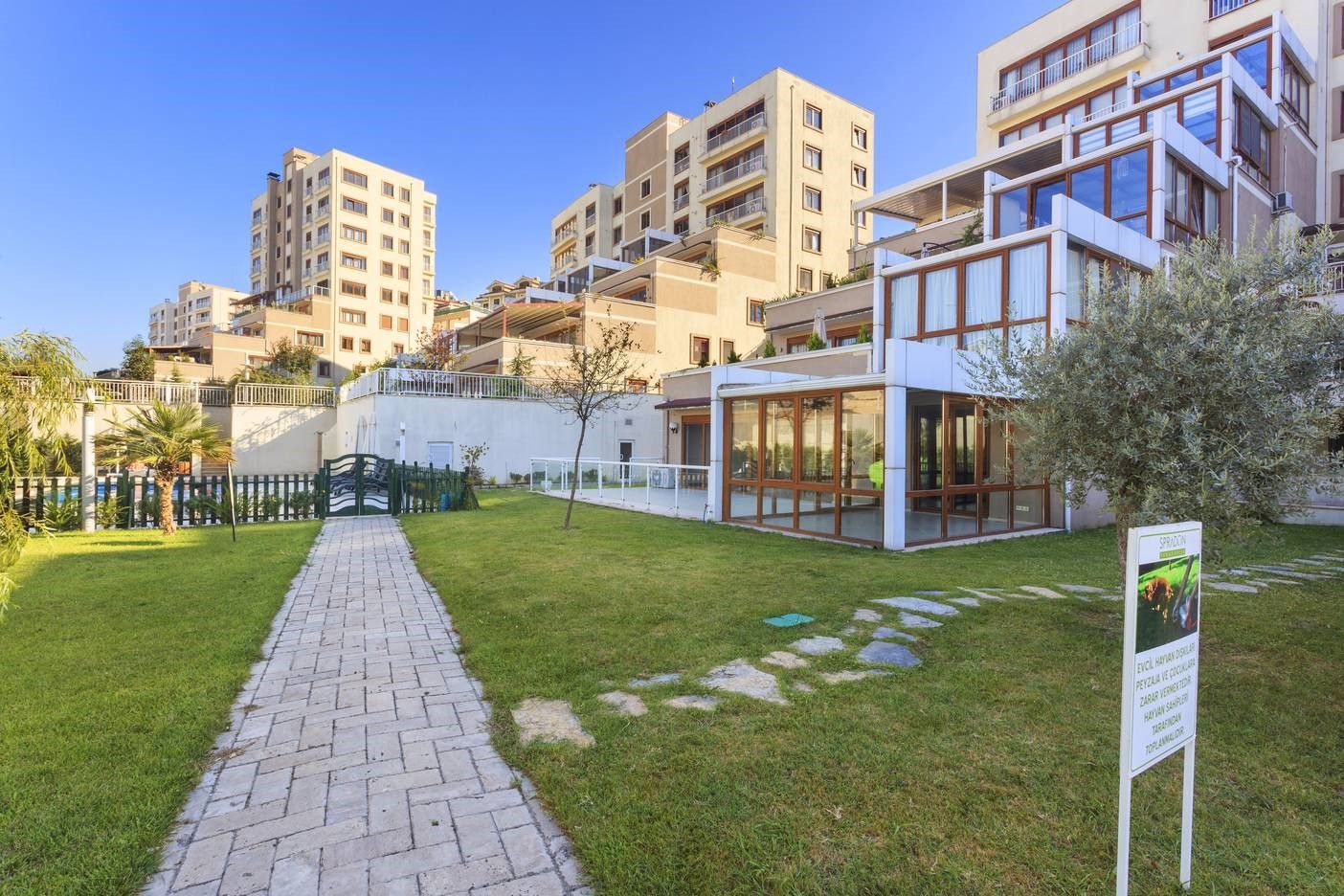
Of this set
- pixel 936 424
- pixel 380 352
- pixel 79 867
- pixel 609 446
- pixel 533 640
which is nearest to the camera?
pixel 79 867

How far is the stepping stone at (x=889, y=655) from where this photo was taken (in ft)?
16.2

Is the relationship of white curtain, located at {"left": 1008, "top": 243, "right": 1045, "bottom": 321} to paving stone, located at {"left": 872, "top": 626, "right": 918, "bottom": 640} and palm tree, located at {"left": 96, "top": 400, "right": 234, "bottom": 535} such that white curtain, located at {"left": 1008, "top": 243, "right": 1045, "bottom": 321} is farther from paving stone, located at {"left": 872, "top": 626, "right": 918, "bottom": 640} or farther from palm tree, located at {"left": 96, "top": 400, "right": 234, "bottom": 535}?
palm tree, located at {"left": 96, "top": 400, "right": 234, "bottom": 535}

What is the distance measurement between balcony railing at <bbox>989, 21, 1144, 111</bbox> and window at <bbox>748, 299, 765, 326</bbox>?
14292 millimetres

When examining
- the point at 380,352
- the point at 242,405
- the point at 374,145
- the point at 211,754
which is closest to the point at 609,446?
the point at 242,405

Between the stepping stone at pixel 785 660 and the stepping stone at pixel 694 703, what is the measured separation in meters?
0.83

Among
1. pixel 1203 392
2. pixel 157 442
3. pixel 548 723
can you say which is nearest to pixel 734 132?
pixel 157 442

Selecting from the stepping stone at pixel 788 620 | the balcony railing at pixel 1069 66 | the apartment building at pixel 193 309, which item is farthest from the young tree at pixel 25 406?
the apartment building at pixel 193 309

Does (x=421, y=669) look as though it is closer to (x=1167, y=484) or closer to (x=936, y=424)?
(x=1167, y=484)

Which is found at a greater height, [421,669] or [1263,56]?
[1263,56]

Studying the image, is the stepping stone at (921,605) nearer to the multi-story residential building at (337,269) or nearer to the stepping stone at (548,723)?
the stepping stone at (548,723)

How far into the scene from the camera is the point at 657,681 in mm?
4555

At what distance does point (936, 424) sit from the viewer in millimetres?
11180

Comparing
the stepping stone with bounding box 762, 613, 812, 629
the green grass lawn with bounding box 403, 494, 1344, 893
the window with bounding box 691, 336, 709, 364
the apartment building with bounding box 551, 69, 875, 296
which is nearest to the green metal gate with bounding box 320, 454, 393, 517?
the green grass lawn with bounding box 403, 494, 1344, 893

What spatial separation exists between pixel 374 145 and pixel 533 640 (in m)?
69.1
